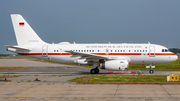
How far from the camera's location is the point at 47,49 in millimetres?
28891

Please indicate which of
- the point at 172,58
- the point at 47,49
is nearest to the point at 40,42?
the point at 47,49

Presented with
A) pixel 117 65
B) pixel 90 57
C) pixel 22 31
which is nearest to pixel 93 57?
pixel 90 57

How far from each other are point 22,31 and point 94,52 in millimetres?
10410

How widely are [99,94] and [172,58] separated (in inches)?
706

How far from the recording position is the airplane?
27688mm

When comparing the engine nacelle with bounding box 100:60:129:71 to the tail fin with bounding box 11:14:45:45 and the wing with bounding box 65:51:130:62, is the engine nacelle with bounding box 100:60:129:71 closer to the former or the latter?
the wing with bounding box 65:51:130:62

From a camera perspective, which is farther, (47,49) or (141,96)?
(47,49)

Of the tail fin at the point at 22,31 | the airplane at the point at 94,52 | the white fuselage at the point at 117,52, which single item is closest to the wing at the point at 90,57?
the airplane at the point at 94,52

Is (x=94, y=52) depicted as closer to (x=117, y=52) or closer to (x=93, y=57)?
(x=93, y=57)

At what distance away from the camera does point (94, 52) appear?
28.3 meters

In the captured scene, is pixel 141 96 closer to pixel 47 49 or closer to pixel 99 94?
pixel 99 94

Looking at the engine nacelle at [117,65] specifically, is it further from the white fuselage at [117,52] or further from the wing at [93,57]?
the white fuselage at [117,52]

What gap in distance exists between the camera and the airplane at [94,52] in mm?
27688

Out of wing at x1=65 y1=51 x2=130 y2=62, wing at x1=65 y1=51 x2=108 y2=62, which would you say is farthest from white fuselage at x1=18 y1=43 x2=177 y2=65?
wing at x1=65 y1=51 x2=108 y2=62
